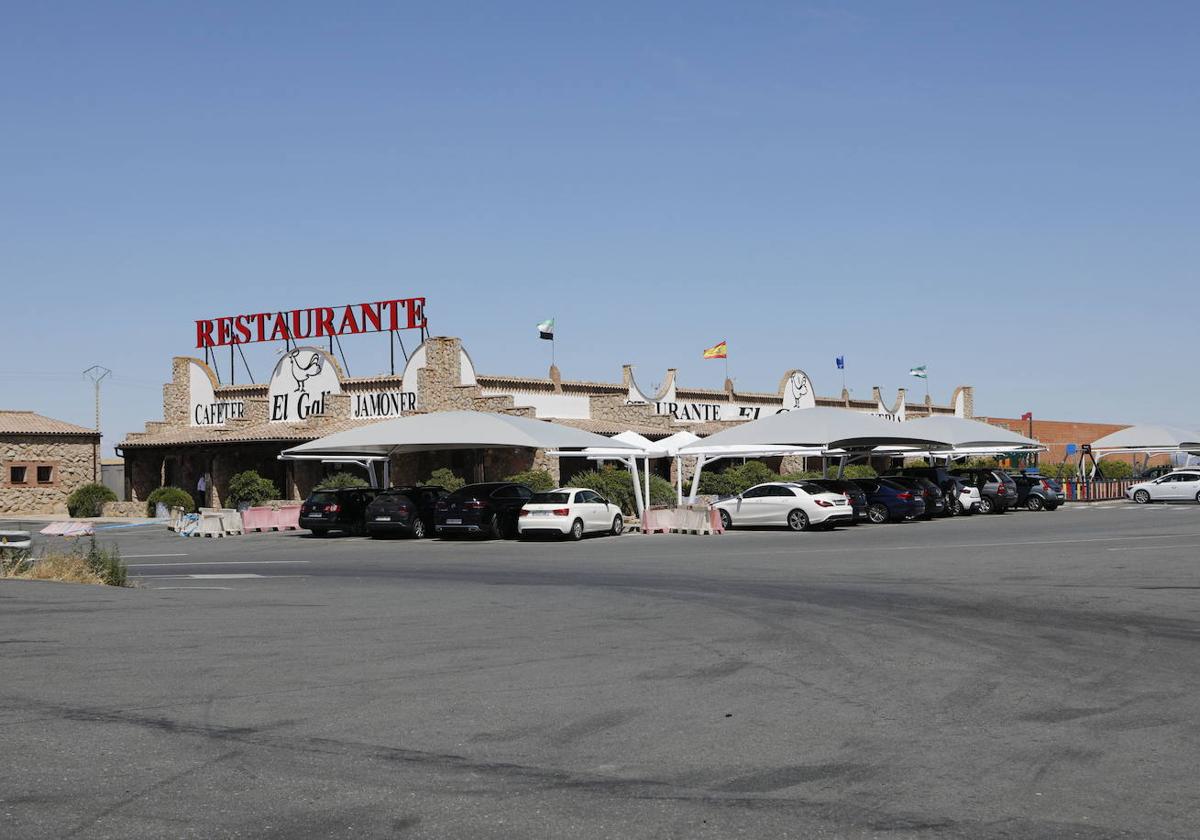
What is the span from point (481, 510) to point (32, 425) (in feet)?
108

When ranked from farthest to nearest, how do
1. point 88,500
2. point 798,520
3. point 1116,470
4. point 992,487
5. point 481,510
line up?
point 1116,470, point 88,500, point 992,487, point 798,520, point 481,510

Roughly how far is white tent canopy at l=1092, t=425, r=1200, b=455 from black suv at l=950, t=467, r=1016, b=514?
19615 millimetres

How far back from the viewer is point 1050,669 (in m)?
11.3

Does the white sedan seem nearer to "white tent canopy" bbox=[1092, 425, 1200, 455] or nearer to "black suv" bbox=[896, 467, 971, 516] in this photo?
"black suv" bbox=[896, 467, 971, 516]

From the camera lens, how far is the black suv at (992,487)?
46594 millimetres

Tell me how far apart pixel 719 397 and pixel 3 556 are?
42422 millimetres

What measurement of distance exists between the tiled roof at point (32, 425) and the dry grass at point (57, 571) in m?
37.6

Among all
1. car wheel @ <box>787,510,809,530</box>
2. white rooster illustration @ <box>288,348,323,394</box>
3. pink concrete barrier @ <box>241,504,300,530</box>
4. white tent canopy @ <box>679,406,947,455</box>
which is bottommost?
car wheel @ <box>787,510,809,530</box>

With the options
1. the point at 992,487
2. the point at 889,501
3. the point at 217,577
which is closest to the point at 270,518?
the point at 889,501

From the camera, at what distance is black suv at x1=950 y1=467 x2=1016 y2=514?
46.6m

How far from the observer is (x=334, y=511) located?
3706cm

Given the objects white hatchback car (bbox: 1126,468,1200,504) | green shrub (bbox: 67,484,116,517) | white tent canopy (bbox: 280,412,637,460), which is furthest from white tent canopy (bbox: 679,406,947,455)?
green shrub (bbox: 67,484,116,517)

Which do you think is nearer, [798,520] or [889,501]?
[798,520]

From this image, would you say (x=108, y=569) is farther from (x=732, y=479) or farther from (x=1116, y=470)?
(x=1116, y=470)
